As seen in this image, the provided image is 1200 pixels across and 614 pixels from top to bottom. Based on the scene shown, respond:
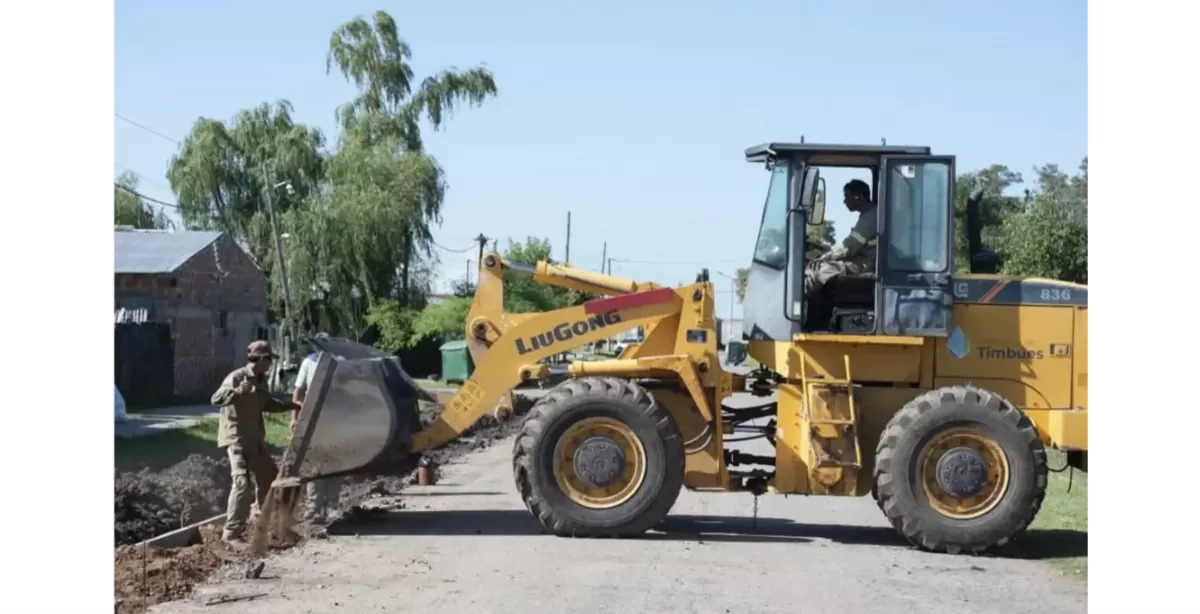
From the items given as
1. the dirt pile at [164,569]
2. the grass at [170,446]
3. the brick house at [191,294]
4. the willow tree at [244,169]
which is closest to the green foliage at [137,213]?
the willow tree at [244,169]

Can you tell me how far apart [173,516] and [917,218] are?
24.2 feet

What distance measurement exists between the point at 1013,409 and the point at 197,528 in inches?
269

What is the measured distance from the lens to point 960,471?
11508 millimetres

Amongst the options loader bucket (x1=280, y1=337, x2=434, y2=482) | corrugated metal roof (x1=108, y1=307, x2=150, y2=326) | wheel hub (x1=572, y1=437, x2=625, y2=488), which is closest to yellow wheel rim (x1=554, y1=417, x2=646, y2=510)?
wheel hub (x1=572, y1=437, x2=625, y2=488)

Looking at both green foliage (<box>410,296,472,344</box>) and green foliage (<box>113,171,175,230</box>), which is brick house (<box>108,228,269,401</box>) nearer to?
green foliage (<box>410,296,472,344</box>)

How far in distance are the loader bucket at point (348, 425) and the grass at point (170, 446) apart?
422 centimetres

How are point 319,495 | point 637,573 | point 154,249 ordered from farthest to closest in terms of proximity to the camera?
point 154,249, point 319,495, point 637,573

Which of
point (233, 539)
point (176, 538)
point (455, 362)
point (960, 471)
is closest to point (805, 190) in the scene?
A: point (960, 471)

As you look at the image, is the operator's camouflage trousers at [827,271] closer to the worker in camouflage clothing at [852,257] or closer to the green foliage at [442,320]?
the worker in camouflage clothing at [852,257]

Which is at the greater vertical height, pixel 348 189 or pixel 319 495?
pixel 348 189

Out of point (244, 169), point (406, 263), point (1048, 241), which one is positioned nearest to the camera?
point (1048, 241)

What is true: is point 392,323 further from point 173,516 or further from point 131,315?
point 173,516

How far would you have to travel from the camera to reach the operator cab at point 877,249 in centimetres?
1192

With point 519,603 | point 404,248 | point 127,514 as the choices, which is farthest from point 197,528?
point 404,248
